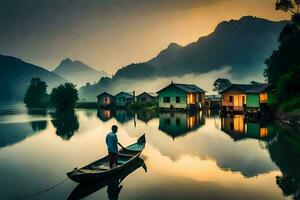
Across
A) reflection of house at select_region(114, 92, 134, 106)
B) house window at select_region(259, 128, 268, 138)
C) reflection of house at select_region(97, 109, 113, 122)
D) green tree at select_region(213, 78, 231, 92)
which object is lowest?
house window at select_region(259, 128, 268, 138)

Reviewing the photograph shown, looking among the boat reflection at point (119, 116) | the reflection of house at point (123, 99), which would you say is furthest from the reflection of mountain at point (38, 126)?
the reflection of house at point (123, 99)

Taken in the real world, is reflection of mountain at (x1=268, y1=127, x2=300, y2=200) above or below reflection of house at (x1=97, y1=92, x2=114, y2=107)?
below

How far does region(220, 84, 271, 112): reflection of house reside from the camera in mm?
49125

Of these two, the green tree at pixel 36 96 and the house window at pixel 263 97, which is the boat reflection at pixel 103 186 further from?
the green tree at pixel 36 96

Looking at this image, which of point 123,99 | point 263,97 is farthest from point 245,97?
point 123,99

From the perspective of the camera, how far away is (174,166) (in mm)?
18016

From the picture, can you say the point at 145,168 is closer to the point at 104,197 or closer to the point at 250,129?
the point at 104,197

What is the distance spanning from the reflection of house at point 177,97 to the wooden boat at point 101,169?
4052 centimetres

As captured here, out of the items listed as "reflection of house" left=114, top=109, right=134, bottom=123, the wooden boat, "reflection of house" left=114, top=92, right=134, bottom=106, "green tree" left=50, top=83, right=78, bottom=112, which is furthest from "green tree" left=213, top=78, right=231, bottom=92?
the wooden boat

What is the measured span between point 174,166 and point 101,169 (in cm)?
476

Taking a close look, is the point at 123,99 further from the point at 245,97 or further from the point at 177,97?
the point at 245,97

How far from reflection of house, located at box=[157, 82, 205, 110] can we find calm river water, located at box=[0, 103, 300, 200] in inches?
1151

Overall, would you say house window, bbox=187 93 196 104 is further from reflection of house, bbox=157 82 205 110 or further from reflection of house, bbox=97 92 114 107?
reflection of house, bbox=97 92 114 107

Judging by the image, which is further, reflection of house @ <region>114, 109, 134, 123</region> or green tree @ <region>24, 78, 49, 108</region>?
green tree @ <region>24, 78, 49, 108</region>
